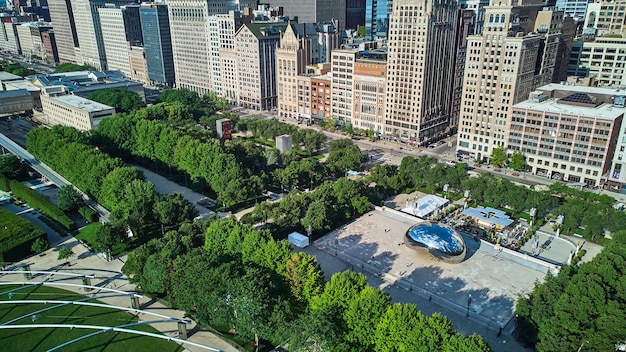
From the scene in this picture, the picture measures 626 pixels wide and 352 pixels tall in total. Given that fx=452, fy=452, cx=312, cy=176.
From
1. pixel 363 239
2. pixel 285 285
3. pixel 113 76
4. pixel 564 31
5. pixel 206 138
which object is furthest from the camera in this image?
pixel 113 76

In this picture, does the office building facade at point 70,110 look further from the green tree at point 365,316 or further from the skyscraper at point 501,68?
the green tree at point 365,316

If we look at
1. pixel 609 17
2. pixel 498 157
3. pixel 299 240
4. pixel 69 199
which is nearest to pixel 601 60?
pixel 609 17

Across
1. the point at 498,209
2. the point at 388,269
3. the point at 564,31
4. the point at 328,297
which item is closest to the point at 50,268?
the point at 328,297

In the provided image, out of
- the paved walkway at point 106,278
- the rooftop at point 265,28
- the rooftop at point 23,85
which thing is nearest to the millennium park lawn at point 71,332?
the paved walkway at point 106,278

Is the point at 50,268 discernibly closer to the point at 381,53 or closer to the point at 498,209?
the point at 498,209

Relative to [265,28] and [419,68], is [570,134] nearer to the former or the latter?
[419,68]

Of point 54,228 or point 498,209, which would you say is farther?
point 498,209
